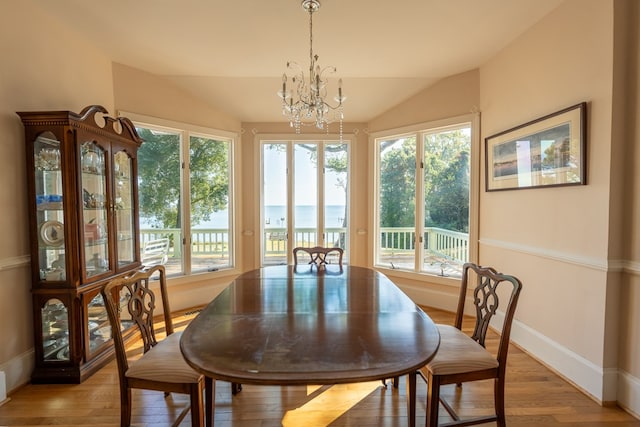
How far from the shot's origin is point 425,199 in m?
3.81

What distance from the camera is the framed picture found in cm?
211

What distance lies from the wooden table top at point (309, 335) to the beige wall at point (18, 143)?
5.08 feet

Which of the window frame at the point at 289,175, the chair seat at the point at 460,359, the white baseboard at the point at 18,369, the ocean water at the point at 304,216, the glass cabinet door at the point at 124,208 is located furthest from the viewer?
the ocean water at the point at 304,216

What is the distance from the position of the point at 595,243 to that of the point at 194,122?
13.1ft

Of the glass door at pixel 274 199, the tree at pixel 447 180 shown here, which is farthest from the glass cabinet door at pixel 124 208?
the tree at pixel 447 180

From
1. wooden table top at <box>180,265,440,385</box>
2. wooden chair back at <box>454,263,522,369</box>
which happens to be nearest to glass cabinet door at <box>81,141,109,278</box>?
wooden table top at <box>180,265,440,385</box>

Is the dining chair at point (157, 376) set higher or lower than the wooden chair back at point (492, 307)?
lower

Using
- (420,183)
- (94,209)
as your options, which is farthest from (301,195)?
(94,209)

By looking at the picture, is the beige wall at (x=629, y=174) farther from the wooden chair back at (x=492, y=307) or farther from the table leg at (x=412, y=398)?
the table leg at (x=412, y=398)

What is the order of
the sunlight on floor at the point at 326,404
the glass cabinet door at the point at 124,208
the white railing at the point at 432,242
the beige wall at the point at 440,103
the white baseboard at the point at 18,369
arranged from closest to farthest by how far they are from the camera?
the sunlight on floor at the point at 326,404
the white baseboard at the point at 18,369
the glass cabinet door at the point at 124,208
the beige wall at the point at 440,103
the white railing at the point at 432,242

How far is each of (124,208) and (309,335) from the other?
2.45m

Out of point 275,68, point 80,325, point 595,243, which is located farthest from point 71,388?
point 595,243

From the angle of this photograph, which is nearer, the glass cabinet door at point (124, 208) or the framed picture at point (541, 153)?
the framed picture at point (541, 153)

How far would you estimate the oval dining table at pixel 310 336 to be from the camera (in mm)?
1049
